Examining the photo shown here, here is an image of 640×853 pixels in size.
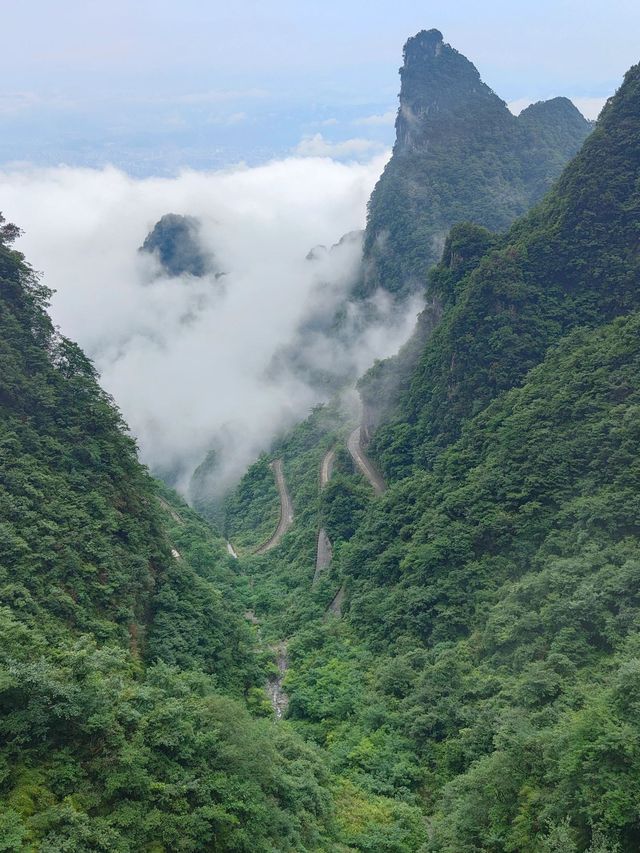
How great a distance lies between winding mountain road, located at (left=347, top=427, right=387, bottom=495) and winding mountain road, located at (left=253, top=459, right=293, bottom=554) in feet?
30.3

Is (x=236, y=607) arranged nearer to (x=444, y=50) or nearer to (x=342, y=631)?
(x=342, y=631)

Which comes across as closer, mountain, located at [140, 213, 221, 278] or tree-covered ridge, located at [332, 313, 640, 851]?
tree-covered ridge, located at [332, 313, 640, 851]

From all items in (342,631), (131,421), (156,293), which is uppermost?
(156,293)

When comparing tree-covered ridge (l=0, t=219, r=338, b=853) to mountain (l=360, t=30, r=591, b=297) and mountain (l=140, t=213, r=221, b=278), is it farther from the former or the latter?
mountain (l=140, t=213, r=221, b=278)

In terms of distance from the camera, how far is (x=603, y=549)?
3005 cm

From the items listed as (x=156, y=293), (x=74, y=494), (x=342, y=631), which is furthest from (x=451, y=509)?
(x=156, y=293)

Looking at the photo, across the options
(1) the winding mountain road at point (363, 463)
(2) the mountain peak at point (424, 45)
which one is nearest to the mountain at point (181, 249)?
(2) the mountain peak at point (424, 45)

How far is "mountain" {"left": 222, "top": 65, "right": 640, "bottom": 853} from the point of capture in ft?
63.2

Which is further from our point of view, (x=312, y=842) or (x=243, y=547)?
(x=243, y=547)

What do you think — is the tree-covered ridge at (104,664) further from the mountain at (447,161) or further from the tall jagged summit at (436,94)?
the tall jagged summit at (436,94)

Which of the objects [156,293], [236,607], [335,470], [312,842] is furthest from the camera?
[156,293]

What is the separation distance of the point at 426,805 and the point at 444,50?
115 meters

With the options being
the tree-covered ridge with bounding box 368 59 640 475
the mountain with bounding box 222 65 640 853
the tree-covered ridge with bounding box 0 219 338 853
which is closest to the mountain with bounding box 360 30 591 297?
the mountain with bounding box 222 65 640 853

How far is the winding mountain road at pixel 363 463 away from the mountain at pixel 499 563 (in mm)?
1049
